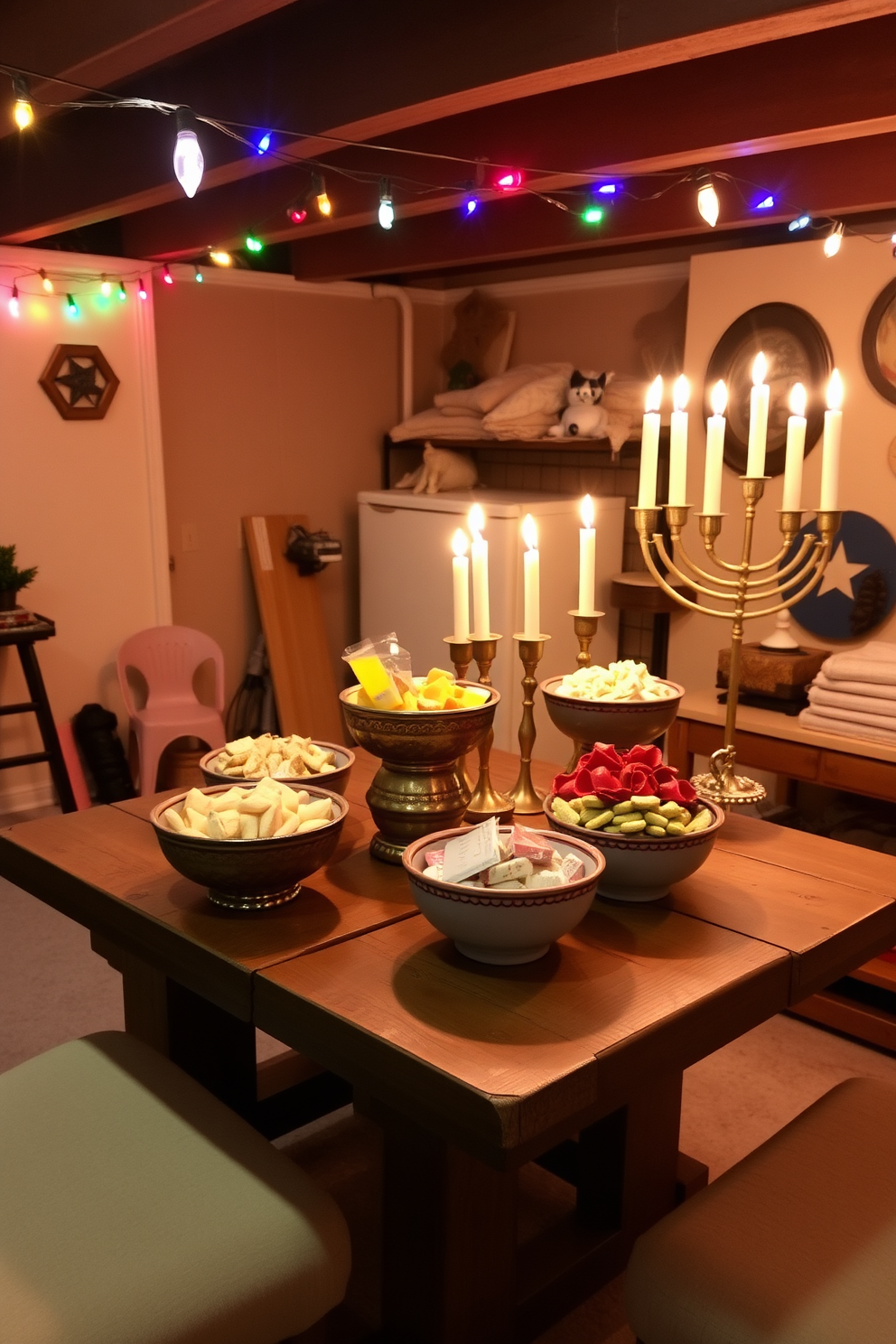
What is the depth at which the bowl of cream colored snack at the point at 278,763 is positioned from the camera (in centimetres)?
Answer: 181

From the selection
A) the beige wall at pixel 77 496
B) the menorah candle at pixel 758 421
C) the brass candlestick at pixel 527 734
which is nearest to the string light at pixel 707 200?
the menorah candle at pixel 758 421

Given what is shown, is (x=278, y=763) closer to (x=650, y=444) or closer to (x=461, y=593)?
(x=461, y=593)

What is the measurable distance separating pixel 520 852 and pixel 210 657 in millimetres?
3384

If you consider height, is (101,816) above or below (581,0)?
below

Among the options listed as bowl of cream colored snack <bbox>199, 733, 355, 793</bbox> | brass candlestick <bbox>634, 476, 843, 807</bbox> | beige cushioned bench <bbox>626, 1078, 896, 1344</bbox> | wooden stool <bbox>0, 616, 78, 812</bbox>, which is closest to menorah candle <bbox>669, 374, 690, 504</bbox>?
brass candlestick <bbox>634, 476, 843, 807</bbox>

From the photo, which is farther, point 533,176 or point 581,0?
point 533,176

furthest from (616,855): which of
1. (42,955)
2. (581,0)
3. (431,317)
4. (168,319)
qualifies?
(431,317)

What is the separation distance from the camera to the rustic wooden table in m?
1.23

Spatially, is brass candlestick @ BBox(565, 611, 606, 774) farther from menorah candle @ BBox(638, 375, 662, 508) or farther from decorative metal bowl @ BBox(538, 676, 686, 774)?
menorah candle @ BBox(638, 375, 662, 508)

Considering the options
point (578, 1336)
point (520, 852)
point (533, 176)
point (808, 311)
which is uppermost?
point (533, 176)

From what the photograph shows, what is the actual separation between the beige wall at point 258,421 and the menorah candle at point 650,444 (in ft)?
10.1

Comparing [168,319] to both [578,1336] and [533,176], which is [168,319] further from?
[578,1336]

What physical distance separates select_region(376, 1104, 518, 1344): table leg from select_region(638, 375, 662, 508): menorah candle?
1068mm

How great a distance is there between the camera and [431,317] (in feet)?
17.8
